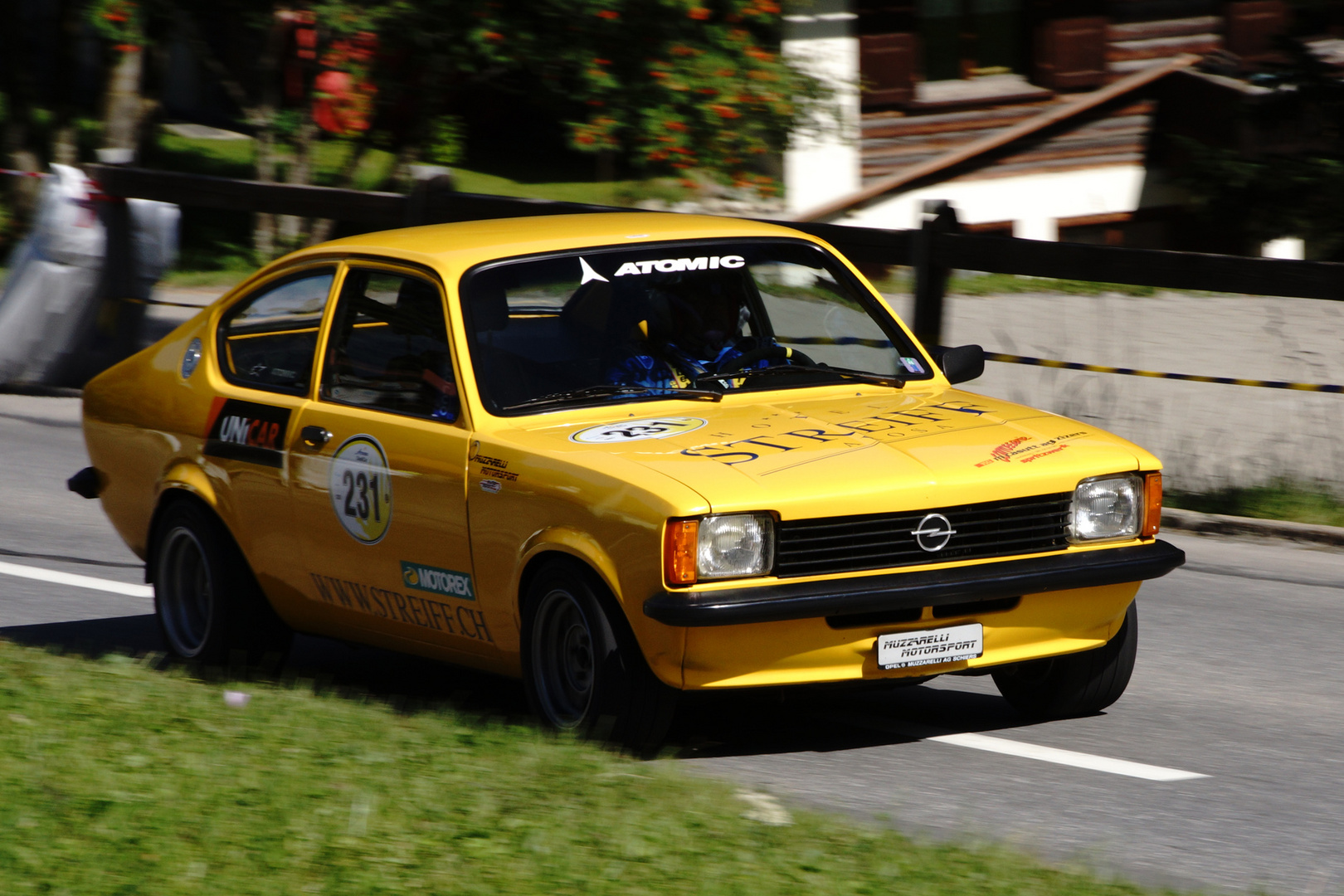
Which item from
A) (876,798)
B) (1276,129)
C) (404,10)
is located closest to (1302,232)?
(1276,129)

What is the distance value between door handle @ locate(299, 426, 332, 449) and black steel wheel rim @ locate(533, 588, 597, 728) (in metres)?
1.20

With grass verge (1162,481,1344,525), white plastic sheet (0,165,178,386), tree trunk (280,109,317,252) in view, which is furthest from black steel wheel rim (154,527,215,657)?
tree trunk (280,109,317,252)

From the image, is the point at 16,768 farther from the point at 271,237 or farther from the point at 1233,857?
the point at 271,237

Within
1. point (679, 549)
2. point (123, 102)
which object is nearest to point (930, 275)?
point (679, 549)

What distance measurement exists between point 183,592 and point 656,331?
7.20 ft

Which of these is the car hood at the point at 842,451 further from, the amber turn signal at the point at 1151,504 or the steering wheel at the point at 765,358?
the steering wheel at the point at 765,358

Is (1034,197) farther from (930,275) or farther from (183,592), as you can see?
(183,592)

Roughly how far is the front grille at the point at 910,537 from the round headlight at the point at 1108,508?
6 cm

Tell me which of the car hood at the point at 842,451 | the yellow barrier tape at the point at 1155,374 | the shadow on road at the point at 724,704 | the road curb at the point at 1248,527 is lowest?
the road curb at the point at 1248,527

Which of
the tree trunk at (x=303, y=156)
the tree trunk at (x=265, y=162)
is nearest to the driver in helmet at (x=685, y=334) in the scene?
the tree trunk at (x=303, y=156)

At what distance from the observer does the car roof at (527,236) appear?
6.27 meters

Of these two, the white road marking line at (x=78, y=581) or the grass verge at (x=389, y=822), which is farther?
the white road marking line at (x=78, y=581)

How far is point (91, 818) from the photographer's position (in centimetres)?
439

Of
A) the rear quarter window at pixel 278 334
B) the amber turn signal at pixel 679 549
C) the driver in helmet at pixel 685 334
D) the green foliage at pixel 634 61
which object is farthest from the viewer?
the green foliage at pixel 634 61
